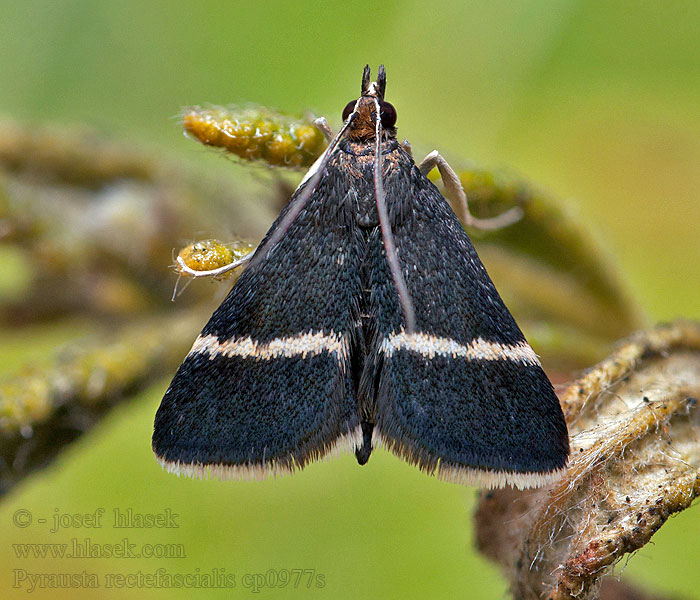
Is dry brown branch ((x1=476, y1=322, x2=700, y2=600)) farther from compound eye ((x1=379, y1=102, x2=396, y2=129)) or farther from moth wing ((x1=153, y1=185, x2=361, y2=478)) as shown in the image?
compound eye ((x1=379, y1=102, x2=396, y2=129))

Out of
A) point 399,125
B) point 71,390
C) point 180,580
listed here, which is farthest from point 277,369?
point 399,125

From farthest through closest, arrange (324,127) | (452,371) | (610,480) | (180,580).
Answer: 1. (180,580)
2. (324,127)
3. (452,371)
4. (610,480)

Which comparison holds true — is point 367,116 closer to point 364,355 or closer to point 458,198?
point 458,198

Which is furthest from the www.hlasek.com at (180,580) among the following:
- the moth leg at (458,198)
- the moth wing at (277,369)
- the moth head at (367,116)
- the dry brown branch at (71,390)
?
the moth head at (367,116)

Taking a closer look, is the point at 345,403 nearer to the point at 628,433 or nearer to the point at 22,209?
the point at 628,433

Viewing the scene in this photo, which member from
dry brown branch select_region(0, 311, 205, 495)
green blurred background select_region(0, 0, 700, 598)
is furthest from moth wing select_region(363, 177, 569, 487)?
green blurred background select_region(0, 0, 700, 598)

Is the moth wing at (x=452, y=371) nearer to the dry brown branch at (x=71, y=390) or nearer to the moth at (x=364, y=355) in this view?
the moth at (x=364, y=355)

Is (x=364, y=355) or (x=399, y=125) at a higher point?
(x=399, y=125)
